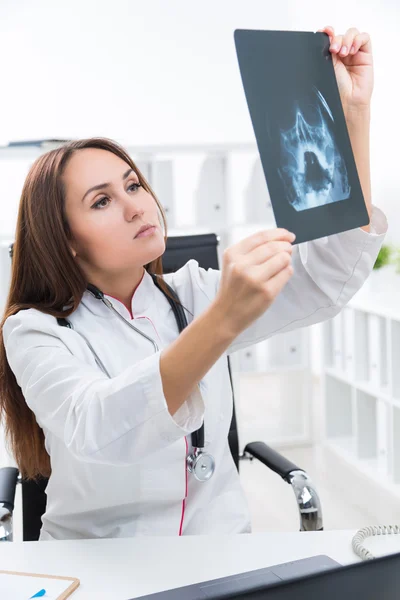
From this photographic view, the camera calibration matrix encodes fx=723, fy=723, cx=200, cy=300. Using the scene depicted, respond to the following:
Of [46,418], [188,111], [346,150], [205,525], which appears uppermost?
[188,111]

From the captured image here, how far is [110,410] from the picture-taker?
93 centimetres

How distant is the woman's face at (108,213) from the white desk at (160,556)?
48 cm

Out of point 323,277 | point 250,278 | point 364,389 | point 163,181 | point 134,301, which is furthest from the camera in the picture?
point 163,181

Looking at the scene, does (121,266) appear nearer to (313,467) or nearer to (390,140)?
(313,467)

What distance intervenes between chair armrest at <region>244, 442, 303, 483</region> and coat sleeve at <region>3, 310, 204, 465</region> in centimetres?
67

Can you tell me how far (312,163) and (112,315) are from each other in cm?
54

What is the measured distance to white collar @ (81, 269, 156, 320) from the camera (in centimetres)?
139

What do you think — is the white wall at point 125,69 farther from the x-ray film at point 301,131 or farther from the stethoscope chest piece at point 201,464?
the x-ray film at point 301,131

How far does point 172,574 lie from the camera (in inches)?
40.2

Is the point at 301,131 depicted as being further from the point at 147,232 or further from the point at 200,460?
the point at 200,460

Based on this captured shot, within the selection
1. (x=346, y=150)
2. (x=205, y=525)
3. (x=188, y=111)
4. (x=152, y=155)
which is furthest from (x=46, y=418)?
(x=188, y=111)

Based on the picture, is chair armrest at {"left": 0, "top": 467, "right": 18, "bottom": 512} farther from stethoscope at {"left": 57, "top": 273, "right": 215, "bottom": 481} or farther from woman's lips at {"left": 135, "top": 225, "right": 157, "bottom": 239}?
woman's lips at {"left": 135, "top": 225, "right": 157, "bottom": 239}

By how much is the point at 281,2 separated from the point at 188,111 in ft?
3.66

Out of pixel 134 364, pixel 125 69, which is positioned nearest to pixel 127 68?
pixel 125 69
